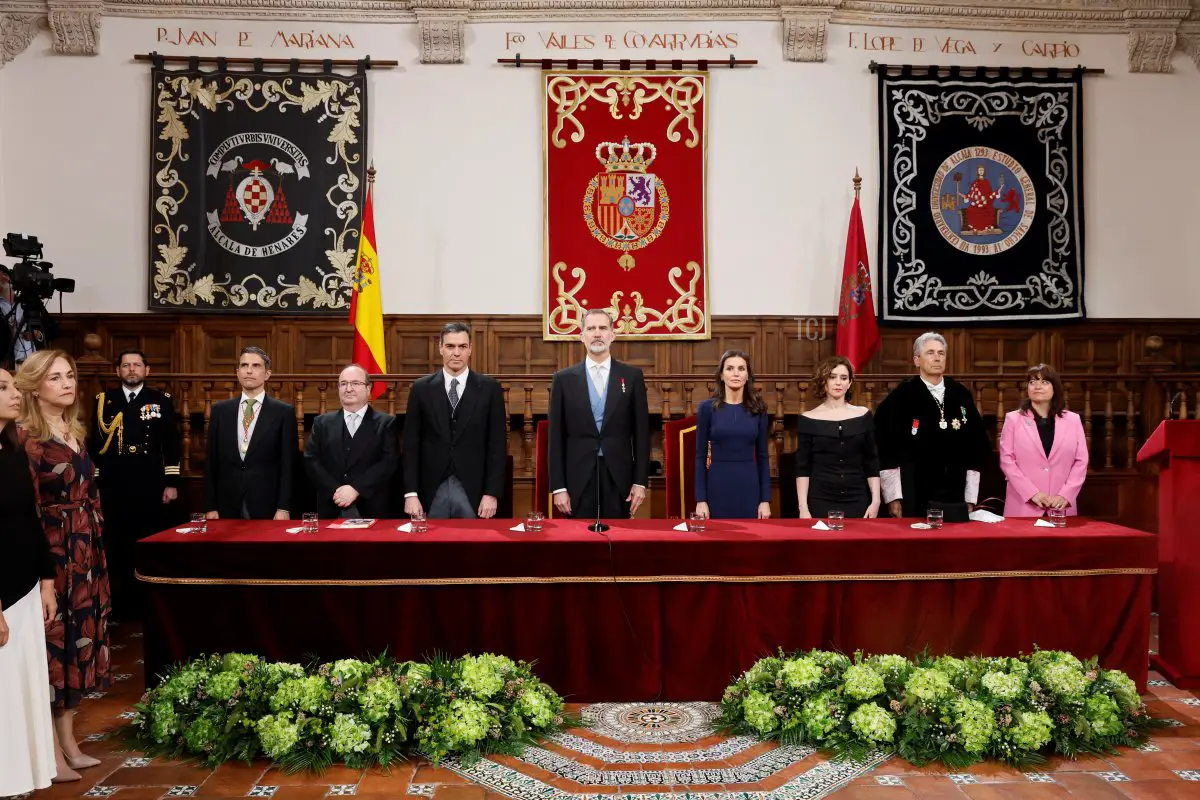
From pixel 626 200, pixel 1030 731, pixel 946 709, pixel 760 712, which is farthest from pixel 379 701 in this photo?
pixel 626 200

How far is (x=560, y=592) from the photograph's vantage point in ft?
11.3

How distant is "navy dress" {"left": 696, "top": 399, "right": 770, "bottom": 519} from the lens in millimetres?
4289

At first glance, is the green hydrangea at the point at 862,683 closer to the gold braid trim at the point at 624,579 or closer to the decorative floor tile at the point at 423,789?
the gold braid trim at the point at 624,579

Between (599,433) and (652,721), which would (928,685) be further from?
(599,433)

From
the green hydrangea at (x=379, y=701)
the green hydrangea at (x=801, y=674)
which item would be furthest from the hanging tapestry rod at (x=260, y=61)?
the green hydrangea at (x=801, y=674)

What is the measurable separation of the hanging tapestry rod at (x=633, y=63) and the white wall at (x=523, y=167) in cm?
8

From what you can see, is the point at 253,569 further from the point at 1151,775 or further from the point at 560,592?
the point at 1151,775

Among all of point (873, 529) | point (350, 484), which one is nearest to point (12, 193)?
point (350, 484)

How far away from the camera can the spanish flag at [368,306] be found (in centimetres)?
607

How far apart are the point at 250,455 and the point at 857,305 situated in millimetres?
4166

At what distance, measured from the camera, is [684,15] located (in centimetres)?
652

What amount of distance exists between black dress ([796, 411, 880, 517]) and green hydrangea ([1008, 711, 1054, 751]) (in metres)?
1.43

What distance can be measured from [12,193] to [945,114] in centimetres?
687

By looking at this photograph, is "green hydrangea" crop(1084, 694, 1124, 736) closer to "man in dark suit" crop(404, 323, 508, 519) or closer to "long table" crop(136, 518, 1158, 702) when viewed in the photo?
"long table" crop(136, 518, 1158, 702)
